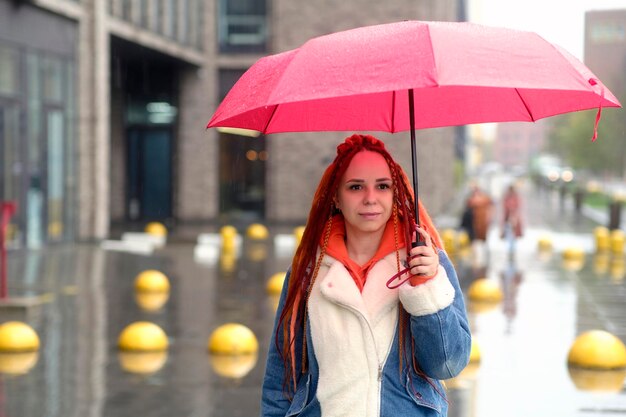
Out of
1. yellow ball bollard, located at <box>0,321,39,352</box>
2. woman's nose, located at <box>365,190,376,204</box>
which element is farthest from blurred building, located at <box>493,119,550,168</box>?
woman's nose, located at <box>365,190,376,204</box>

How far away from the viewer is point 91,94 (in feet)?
78.5

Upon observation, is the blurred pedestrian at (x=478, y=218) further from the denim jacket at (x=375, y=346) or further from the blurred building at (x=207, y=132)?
the denim jacket at (x=375, y=346)

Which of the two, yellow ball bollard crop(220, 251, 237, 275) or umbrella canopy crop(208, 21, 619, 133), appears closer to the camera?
umbrella canopy crop(208, 21, 619, 133)

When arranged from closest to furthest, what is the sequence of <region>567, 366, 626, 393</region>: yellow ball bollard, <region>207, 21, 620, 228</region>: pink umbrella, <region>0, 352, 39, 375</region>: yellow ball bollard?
<region>207, 21, 620, 228</region>: pink umbrella → <region>567, 366, 626, 393</region>: yellow ball bollard → <region>0, 352, 39, 375</region>: yellow ball bollard

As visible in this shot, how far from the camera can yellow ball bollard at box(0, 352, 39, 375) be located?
29.0 feet

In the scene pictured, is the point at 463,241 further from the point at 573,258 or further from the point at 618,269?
the point at 618,269

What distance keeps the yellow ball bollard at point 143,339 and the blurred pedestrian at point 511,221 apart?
11.8 metres

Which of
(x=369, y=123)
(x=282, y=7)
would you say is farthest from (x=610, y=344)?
(x=282, y=7)

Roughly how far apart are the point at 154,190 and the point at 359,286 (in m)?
32.0

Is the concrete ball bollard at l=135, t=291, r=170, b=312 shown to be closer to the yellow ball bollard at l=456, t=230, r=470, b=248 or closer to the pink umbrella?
the pink umbrella

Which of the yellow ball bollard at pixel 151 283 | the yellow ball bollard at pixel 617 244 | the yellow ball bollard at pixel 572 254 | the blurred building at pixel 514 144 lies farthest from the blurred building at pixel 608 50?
the blurred building at pixel 514 144

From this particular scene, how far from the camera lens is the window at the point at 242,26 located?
34.6 m

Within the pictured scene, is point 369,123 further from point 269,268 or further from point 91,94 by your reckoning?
point 91,94

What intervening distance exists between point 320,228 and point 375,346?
0.45 meters
